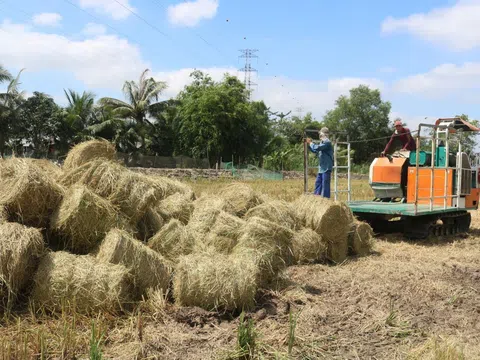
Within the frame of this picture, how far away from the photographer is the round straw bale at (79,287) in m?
4.51

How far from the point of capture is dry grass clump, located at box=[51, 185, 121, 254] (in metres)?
5.05

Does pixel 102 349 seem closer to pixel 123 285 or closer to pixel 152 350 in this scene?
pixel 152 350

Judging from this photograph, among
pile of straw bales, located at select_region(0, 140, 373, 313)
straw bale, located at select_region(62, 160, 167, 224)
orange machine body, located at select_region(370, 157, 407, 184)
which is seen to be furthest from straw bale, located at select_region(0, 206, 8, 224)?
orange machine body, located at select_region(370, 157, 407, 184)

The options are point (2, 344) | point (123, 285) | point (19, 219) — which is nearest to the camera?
point (2, 344)

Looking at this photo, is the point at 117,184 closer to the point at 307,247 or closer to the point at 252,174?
the point at 307,247

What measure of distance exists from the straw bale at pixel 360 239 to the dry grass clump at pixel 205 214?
246 cm

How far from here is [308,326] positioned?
4617mm

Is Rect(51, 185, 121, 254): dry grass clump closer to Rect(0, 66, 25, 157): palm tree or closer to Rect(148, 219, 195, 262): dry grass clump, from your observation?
Rect(148, 219, 195, 262): dry grass clump

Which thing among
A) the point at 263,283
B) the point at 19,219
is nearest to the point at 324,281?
the point at 263,283

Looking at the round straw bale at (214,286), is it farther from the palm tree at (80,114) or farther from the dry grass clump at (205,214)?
the palm tree at (80,114)

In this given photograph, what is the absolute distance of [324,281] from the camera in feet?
20.6

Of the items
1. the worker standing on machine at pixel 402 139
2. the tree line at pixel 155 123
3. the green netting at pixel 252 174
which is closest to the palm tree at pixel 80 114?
the tree line at pixel 155 123

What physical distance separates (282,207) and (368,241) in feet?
7.23

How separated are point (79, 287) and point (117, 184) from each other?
55.2 inches
